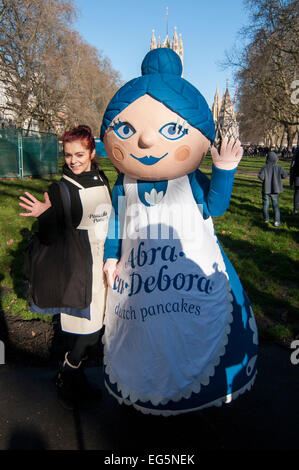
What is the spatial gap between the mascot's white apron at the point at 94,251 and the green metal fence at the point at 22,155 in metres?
12.4

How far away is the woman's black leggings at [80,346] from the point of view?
2506 millimetres

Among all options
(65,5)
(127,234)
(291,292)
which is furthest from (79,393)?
(65,5)

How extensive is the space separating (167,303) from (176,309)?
6 cm

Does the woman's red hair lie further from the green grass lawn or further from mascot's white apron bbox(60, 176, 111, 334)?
the green grass lawn

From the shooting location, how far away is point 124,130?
2131 millimetres

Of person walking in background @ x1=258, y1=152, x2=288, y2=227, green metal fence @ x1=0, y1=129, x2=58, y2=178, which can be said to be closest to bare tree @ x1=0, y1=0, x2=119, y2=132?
green metal fence @ x1=0, y1=129, x2=58, y2=178

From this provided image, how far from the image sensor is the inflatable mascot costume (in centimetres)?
194

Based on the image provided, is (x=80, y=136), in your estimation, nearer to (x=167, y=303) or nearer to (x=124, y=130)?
(x=124, y=130)

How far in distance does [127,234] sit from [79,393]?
4.31ft

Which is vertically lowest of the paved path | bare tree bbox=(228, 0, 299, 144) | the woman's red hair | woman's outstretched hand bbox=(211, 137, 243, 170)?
the paved path

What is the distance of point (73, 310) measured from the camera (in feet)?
8.01

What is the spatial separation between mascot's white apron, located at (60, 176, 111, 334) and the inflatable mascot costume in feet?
0.62

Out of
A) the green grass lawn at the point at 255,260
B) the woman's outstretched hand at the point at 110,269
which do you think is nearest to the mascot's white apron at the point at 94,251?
the woman's outstretched hand at the point at 110,269

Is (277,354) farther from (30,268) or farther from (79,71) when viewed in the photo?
(79,71)
